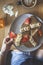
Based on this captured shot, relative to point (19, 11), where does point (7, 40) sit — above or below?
below

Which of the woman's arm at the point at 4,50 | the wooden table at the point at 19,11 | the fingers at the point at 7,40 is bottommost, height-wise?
the woman's arm at the point at 4,50

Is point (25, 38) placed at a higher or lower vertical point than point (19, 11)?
lower

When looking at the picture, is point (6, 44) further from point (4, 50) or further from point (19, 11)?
point (19, 11)

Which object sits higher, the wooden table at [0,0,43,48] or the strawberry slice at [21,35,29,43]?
the wooden table at [0,0,43,48]

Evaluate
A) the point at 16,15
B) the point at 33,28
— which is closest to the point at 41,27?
the point at 33,28

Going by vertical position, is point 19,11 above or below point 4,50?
above

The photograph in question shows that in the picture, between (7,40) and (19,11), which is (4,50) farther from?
(19,11)

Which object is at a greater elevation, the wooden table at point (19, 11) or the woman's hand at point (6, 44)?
the wooden table at point (19, 11)

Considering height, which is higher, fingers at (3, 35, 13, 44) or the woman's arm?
fingers at (3, 35, 13, 44)

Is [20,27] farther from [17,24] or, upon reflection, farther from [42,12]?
[42,12]

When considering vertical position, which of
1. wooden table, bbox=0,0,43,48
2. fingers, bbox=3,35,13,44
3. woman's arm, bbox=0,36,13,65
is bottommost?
woman's arm, bbox=0,36,13,65

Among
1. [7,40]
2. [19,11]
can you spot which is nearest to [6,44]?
[7,40]
